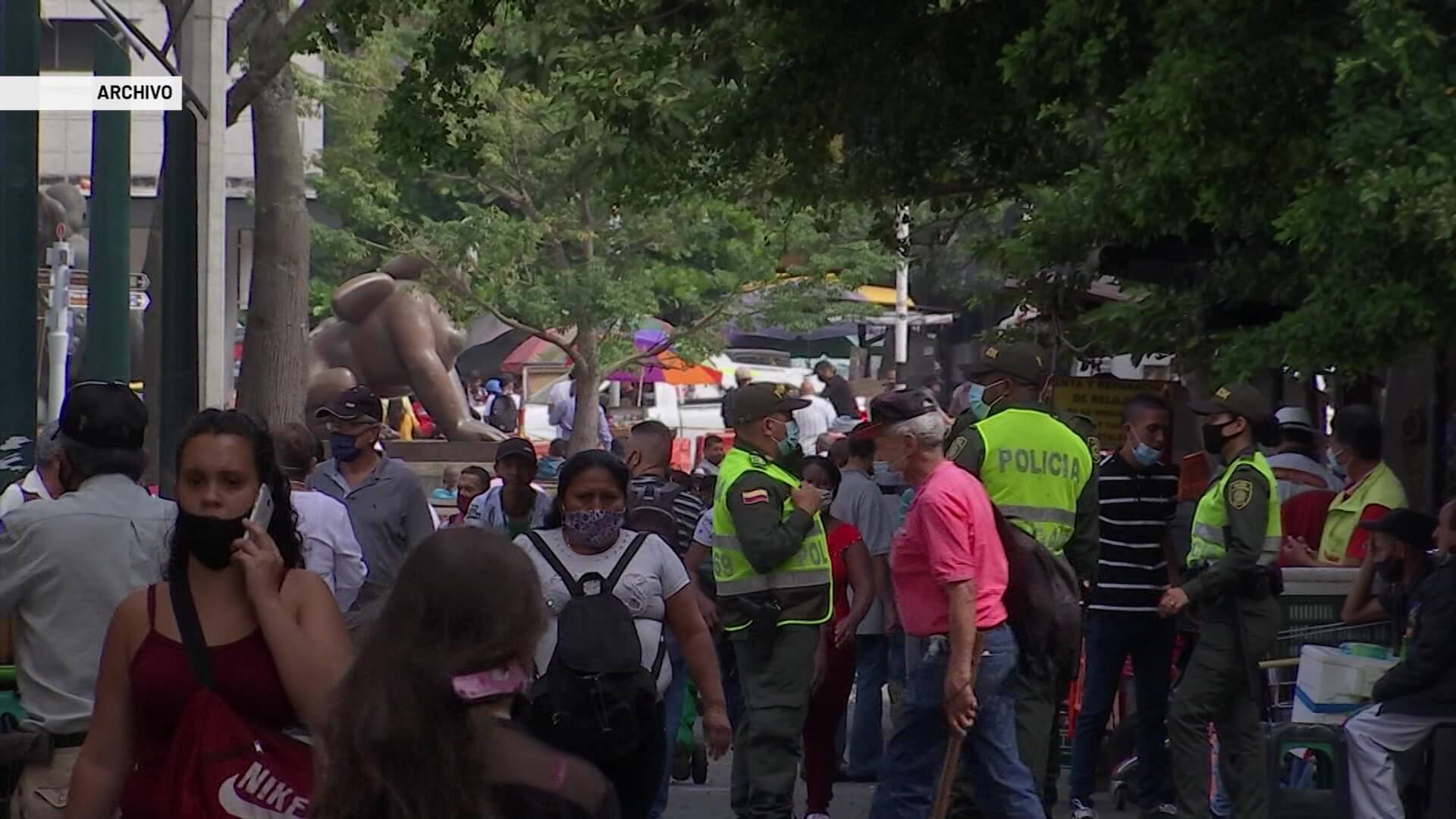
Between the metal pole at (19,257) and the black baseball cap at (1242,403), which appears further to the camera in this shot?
the metal pole at (19,257)

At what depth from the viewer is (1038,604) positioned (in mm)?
7723

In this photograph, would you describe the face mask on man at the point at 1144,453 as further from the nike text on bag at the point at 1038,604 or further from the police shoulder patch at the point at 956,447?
the nike text on bag at the point at 1038,604

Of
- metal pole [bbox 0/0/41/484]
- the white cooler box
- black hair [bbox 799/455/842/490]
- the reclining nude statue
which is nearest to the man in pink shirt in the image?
the white cooler box

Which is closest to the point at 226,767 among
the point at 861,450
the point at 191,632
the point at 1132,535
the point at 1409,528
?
the point at 191,632

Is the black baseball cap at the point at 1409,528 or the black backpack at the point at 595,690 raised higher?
the black baseball cap at the point at 1409,528

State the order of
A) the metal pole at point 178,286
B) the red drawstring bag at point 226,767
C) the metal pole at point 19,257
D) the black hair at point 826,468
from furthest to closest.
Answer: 1. the metal pole at point 178,286
2. the black hair at point 826,468
3. the metal pole at point 19,257
4. the red drawstring bag at point 226,767

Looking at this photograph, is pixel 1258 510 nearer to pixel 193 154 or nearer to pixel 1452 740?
pixel 1452 740

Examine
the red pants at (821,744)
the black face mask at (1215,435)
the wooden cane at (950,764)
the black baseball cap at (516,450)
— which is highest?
the black face mask at (1215,435)

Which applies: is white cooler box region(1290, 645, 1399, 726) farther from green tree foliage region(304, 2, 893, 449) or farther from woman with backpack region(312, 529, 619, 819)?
green tree foliage region(304, 2, 893, 449)

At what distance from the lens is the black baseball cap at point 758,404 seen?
838 centimetres

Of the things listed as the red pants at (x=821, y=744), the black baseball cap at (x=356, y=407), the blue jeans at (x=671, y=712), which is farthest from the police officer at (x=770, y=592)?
the black baseball cap at (x=356, y=407)

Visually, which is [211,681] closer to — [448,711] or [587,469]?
[448,711]

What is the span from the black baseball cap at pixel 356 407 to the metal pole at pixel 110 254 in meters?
5.95

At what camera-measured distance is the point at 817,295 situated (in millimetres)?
28703
